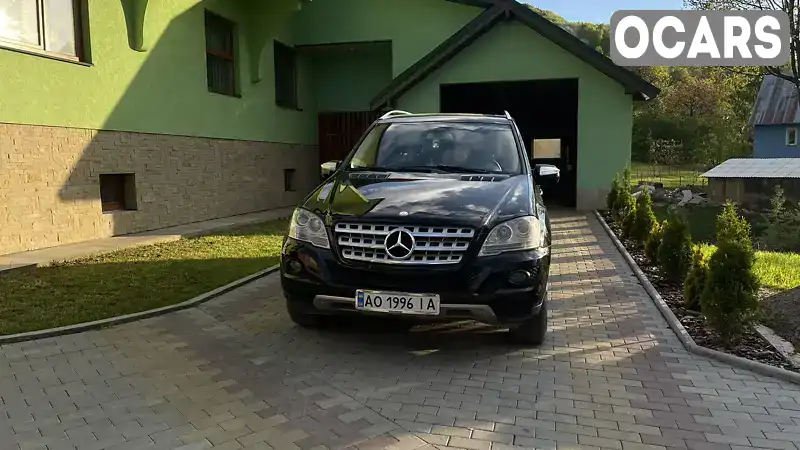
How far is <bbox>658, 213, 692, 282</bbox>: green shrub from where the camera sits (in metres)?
7.20

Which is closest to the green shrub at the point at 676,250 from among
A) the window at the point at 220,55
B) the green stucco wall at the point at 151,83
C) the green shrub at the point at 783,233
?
the green shrub at the point at 783,233

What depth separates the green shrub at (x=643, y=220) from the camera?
31.2 ft

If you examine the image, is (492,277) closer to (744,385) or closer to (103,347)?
(744,385)

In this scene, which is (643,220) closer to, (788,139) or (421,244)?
(421,244)

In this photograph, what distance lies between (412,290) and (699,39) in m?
14.4

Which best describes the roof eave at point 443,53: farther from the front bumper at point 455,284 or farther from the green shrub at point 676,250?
the front bumper at point 455,284

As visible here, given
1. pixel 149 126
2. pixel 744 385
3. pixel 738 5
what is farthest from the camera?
pixel 738 5

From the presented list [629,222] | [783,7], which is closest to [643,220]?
[629,222]

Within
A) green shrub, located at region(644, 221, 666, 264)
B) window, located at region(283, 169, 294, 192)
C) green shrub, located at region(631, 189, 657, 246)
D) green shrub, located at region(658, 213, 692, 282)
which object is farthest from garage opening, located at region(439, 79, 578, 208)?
green shrub, located at region(658, 213, 692, 282)

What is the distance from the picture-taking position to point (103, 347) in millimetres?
4953

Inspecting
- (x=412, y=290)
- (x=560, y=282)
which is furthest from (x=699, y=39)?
(x=412, y=290)

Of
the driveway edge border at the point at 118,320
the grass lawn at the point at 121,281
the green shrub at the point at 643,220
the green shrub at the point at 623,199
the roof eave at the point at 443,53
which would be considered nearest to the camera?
the driveway edge border at the point at 118,320

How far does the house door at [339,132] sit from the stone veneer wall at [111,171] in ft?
11.0

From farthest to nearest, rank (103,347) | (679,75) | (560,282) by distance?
1. (679,75)
2. (560,282)
3. (103,347)
